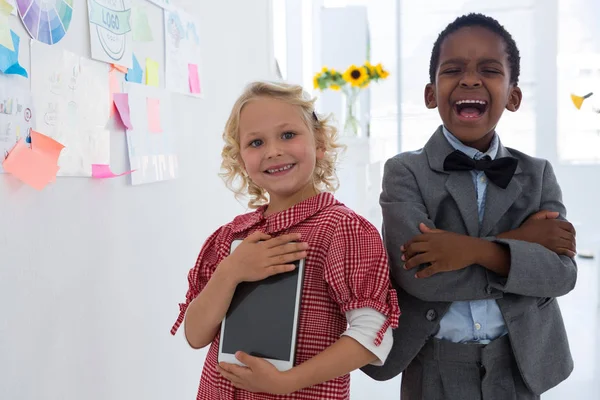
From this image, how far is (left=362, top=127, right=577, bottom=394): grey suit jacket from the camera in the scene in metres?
1.03

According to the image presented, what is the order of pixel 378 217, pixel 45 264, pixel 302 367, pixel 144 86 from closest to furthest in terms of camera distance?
pixel 302 367, pixel 45 264, pixel 144 86, pixel 378 217

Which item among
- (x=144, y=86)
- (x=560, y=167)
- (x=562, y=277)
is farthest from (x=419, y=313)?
(x=560, y=167)

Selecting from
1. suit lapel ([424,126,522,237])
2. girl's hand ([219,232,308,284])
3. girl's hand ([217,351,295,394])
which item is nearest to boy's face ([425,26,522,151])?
suit lapel ([424,126,522,237])

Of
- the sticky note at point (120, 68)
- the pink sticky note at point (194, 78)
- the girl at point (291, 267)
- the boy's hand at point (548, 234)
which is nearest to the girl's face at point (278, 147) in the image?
the girl at point (291, 267)

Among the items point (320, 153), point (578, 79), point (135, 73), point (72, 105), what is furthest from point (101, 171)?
point (578, 79)

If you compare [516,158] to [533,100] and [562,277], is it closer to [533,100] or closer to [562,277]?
[562,277]

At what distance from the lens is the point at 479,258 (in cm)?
101

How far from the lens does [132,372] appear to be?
156cm

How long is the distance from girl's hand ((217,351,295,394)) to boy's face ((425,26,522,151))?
22.7 inches

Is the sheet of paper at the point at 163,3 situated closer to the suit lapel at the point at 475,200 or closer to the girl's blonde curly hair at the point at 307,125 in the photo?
the girl's blonde curly hair at the point at 307,125

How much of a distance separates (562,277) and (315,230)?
0.45 meters

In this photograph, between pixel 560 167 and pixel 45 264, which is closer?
pixel 45 264

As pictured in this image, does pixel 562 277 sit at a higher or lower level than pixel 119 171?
lower

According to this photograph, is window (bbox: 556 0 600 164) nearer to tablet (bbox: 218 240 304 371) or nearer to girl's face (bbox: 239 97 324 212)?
girl's face (bbox: 239 97 324 212)
